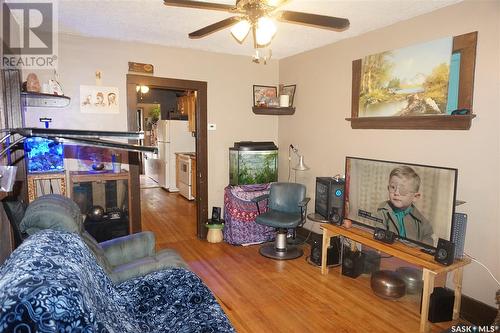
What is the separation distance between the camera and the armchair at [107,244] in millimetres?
1672

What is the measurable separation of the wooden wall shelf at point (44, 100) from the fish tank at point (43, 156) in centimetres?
39

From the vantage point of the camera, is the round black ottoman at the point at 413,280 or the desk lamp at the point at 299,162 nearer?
the round black ottoman at the point at 413,280

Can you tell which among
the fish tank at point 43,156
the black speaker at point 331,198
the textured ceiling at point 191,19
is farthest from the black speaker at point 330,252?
the fish tank at point 43,156

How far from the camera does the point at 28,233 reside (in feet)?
5.48

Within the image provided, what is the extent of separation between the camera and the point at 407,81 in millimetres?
2906

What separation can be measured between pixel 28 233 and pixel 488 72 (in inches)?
127

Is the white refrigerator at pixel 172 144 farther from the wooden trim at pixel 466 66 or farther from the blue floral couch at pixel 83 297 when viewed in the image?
the wooden trim at pixel 466 66

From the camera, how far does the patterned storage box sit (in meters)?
4.09

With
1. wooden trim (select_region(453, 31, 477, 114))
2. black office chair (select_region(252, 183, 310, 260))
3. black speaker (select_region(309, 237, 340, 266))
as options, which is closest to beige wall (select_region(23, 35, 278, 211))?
black office chair (select_region(252, 183, 310, 260))

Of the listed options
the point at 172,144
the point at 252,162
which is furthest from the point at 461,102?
the point at 172,144

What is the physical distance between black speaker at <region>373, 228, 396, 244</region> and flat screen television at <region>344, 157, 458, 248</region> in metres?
0.08

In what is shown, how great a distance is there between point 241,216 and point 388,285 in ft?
6.34

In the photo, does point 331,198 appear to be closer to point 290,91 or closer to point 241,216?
point 241,216

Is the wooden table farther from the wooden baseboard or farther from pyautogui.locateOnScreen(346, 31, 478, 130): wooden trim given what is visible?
pyautogui.locateOnScreen(346, 31, 478, 130): wooden trim
